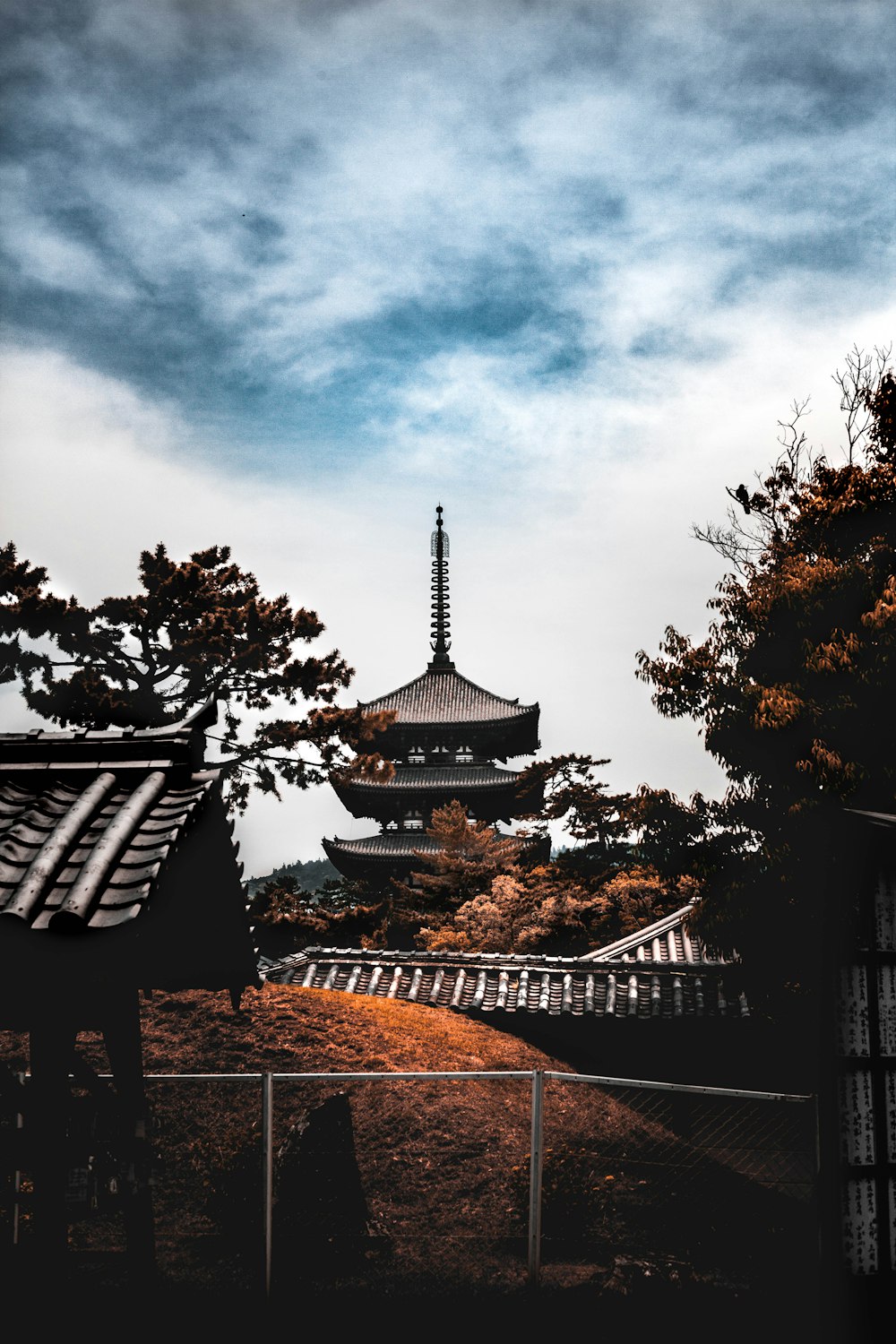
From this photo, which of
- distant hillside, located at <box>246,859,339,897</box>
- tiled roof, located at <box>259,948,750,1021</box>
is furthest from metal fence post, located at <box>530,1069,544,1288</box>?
distant hillside, located at <box>246,859,339,897</box>

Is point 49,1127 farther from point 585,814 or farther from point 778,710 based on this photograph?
point 585,814

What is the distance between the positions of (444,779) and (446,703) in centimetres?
382

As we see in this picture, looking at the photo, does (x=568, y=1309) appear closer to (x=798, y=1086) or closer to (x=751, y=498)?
(x=798, y=1086)

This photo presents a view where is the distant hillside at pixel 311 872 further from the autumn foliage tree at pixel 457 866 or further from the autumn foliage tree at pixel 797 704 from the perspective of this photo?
the autumn foliage tree at pixel 797 704

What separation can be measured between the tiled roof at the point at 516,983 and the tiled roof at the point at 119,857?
10230 millimetres

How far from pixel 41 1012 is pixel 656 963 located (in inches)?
509

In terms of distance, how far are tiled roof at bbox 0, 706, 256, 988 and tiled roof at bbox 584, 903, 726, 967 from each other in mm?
11879

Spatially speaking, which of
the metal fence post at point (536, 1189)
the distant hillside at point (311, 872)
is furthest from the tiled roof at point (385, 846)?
the distant hillside at point (311, 872)

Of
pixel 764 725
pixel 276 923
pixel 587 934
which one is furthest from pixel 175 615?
pixel 764 725

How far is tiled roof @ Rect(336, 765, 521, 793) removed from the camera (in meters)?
35.6

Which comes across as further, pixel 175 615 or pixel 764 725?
pixel 175 615

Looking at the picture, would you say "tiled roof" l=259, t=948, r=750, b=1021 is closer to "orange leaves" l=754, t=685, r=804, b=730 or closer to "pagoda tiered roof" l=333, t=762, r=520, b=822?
"orange leaves" l=754, t=685, r=804, b=730

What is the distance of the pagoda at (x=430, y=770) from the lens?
35594 millimetres

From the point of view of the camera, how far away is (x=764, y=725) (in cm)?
1179
